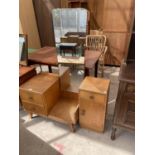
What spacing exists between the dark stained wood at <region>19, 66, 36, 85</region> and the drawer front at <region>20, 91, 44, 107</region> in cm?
16

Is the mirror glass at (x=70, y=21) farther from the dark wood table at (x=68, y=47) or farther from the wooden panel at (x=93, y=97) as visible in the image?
the wooden panel at (x=93, y=97)

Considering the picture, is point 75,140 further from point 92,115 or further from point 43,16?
point 43,16

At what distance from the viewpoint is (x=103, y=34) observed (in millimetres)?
2920

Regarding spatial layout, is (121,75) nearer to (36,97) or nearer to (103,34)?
(36,97)

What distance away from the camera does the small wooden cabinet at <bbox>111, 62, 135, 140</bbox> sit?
1.28 m

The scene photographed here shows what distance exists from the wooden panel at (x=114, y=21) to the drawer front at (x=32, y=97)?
1842 mm

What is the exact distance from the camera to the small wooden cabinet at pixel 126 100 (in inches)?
50.4

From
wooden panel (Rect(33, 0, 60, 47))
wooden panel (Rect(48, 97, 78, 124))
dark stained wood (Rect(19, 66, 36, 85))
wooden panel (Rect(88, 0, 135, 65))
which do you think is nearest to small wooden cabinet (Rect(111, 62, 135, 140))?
wooden panel (Rect(48, 97, 78, 124))

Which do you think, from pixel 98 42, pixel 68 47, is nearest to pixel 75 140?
pixel 68 47

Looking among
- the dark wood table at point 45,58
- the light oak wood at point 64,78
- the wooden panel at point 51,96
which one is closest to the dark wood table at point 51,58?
the dark wood table at point 45,58

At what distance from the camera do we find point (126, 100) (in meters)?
1.36

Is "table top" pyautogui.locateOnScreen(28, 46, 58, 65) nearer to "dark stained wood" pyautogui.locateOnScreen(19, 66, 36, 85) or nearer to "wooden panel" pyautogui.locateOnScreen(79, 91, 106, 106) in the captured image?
"dark stained wood" pyautogui.locateOnScreen(19, 66, 36, 85)

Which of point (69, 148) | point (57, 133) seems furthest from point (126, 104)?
point (57, 133)
